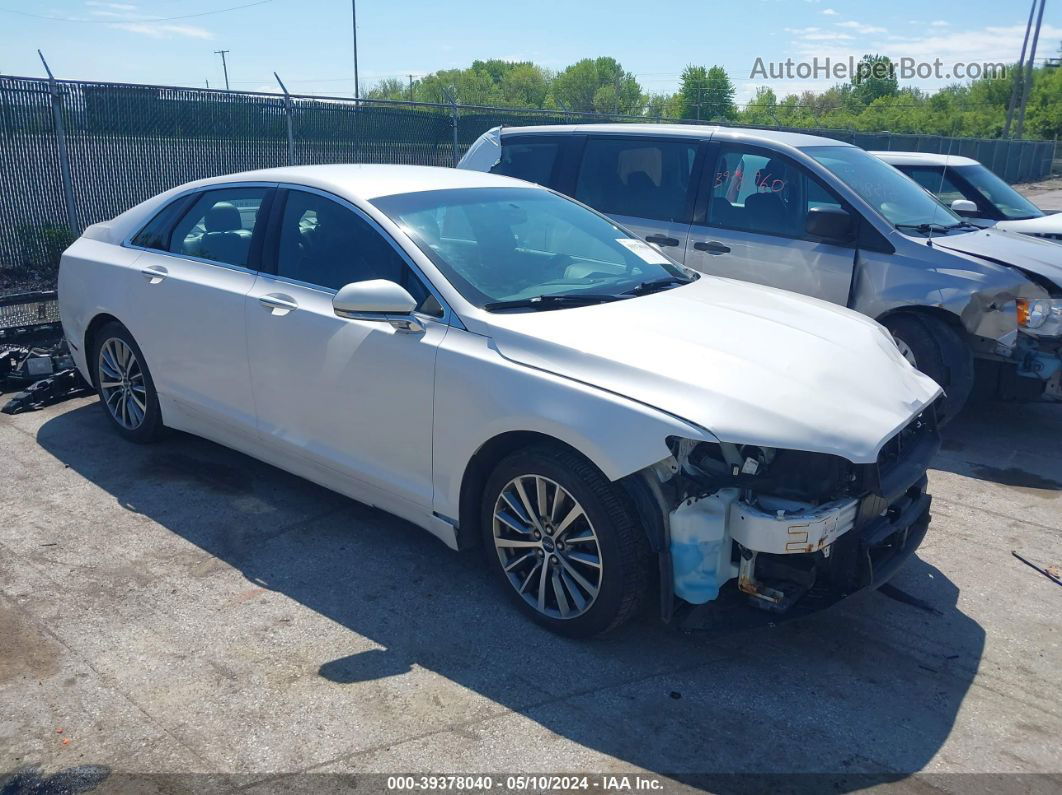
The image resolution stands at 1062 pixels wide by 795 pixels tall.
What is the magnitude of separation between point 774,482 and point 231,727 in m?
2.09

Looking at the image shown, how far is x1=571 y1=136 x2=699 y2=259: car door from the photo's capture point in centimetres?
682

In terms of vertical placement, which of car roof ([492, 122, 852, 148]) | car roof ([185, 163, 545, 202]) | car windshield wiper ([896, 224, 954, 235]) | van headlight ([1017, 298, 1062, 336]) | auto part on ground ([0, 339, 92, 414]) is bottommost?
auto part on ground ([0, 339, 92, 414])

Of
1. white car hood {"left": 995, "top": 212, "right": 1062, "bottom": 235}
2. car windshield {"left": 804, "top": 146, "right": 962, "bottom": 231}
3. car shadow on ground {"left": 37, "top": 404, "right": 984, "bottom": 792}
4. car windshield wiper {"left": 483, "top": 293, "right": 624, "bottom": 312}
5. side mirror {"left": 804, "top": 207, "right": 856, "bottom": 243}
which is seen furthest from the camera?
white car hood {"left": 995, "top": 212, "right": 1062, "bottom": 235}

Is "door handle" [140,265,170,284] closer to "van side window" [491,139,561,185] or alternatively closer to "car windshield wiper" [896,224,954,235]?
"van side window" [491,139,561,185]

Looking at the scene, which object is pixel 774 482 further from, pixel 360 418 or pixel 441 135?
pixel 441 135

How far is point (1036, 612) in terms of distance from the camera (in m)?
3.89

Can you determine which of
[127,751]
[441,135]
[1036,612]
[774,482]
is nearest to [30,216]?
[441,135]

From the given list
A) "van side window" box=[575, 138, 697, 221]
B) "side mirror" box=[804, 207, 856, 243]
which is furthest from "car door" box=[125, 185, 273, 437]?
"side mirror" box=[804, 207, 856, 243]

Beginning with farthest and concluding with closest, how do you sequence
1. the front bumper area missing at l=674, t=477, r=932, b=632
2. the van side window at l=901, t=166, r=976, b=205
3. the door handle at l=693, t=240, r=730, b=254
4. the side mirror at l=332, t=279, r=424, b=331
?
the van side window at l=901, t=166, r=976, b=205 < the door handle at l=693, t=240, r=730, b=254 < the side mirror at l=332, t=279, r=424, b=331 < the front bumper area missing at l=674, t=477, r=932, b=632

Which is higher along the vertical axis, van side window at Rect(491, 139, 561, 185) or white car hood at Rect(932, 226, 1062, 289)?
van side window at Rect(491, 139, 561, 185)

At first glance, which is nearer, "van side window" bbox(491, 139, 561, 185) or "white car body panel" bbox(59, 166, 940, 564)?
"white car body panel" bbox(59, 166, 940, 564)

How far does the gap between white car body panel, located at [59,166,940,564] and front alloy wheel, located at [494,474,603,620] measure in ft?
0.79

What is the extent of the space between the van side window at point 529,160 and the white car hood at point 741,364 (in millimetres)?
3634

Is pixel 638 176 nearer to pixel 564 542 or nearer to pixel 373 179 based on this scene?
pixel 373 179
